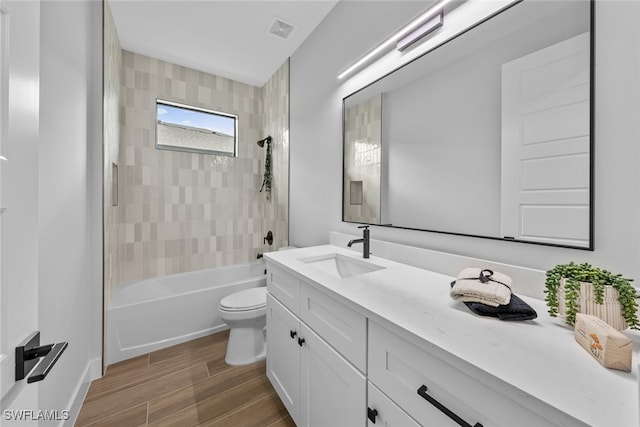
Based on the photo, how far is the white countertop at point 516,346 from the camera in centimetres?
42

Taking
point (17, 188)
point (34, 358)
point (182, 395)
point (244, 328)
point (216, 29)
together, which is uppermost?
point (216, 29)

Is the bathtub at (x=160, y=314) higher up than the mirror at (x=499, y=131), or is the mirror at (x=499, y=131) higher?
the mirror at (x=499, y=131)

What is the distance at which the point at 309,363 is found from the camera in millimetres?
1145

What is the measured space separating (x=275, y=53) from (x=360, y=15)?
1.12 metres

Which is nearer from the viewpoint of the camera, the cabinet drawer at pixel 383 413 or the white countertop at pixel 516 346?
the white countertop at pixel 516 346

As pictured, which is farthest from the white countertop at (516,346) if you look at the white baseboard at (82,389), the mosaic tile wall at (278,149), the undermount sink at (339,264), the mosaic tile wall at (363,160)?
the mosaic tile wall at (278,149)

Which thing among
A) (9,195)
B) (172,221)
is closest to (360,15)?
(9,195)

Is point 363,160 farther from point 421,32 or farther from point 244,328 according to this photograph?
point 244,328

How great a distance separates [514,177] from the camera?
941mm

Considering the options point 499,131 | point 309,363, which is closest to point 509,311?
point 499,131

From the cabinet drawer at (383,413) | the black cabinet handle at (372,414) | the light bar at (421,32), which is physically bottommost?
the black cabinet handle at (372,414)

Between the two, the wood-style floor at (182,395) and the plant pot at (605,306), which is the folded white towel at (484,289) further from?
the wood-style floor at (182,395)

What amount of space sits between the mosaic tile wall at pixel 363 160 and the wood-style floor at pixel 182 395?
128 cm

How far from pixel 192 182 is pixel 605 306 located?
3128 mm
